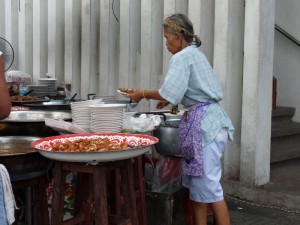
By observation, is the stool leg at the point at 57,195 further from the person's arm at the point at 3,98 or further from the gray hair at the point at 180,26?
the gray hair at the point at 180,26

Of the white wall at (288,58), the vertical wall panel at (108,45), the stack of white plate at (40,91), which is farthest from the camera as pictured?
the stack of white plate at (40,91)

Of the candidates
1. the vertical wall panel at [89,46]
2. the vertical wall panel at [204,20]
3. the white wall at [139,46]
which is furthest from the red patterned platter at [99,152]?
the vertical wall panel at [89,46]

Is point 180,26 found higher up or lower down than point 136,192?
higher up

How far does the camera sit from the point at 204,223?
14.0 ft

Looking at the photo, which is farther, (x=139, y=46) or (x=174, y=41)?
(x=139, y=46)

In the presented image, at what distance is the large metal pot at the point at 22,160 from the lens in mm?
2941

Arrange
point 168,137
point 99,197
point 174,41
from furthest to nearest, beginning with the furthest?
point 168,137 → point 174,41 → point 99,197

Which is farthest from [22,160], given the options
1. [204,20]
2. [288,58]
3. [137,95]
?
[288,58]

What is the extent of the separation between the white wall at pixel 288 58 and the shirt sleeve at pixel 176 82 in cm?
430

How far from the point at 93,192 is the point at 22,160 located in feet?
1.84

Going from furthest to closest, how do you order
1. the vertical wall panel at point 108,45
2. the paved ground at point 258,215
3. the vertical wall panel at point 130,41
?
the vertical wall panel at point 108,45, the vertical wall panel at point 130,41, the paved ground at point 258,215

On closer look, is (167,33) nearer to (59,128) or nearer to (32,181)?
(59,128)

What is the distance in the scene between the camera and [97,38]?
793cm

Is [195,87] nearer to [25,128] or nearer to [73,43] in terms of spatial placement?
[25,128]
